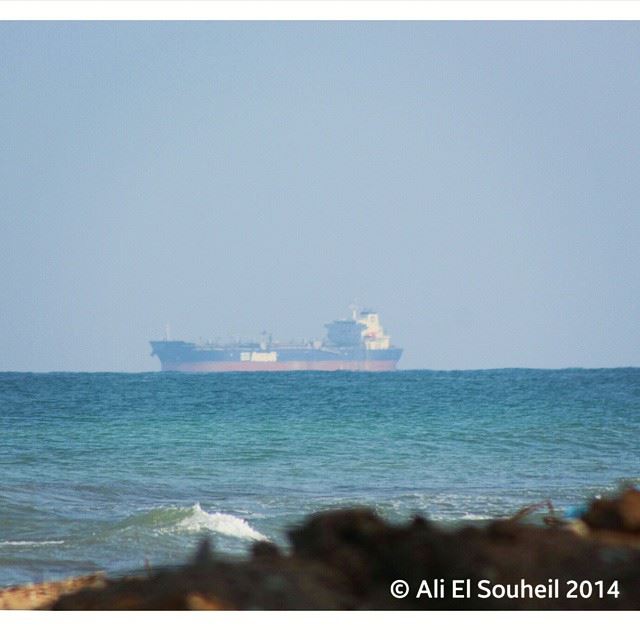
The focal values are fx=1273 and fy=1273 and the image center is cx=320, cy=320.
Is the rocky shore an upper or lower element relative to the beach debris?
lower

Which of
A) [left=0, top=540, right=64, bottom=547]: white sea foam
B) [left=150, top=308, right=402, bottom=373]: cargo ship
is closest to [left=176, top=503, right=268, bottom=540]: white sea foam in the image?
[left=0, top=540, right=64, bottom=547]: white sea foam

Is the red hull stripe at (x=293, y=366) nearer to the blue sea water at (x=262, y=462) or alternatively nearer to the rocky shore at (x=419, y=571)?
the blue sea water at (x=262, y=462)

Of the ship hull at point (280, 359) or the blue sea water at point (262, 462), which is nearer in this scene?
the blue sea water at point (262, 462)

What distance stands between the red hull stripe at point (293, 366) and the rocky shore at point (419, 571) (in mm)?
41401

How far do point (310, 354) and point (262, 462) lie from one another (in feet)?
107

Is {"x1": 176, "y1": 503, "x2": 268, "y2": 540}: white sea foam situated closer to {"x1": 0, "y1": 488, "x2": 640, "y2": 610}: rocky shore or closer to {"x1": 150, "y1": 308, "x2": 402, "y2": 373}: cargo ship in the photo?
{"x1": 0, "y1": 488, "x2": 640, "y2": 610}: rocky shore

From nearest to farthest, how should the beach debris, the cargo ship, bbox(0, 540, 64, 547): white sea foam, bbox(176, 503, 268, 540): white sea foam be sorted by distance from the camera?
the beach debris
bbox(0, 540, 64, 547): white sea foam
bbox(176, 503, 268, 540): white sea foam
the cargo ship

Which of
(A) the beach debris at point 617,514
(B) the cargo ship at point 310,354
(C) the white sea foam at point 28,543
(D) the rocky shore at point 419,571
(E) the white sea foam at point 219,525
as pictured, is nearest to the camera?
(D) the rocky shore at point 419,571

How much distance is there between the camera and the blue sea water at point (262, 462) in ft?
23.0

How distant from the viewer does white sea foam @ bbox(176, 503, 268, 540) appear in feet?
22.7

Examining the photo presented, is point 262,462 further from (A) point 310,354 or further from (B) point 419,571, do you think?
(A) point 310,354

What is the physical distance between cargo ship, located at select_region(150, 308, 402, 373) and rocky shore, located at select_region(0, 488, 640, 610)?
40999 millimetres

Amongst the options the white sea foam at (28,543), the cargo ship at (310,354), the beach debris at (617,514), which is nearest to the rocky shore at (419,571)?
the beach debris at (617,514)

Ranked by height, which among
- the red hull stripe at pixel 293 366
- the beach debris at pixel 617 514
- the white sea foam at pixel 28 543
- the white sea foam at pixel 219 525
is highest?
the red hull stripe at pixel 293 366
